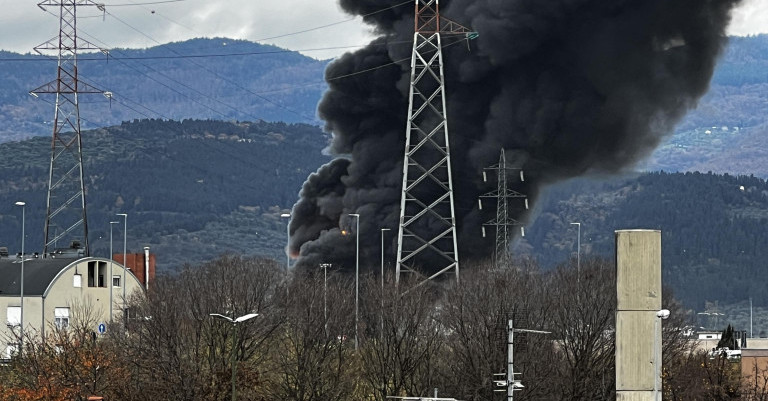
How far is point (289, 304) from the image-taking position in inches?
3435

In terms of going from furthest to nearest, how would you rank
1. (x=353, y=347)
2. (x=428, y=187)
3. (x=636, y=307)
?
(x=428, y=187) < (x=353, y=347) < (x=636, y=307)

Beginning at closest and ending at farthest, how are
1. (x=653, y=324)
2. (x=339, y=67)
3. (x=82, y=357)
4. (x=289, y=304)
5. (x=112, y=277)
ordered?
(x=653, y=324) → (x=82, y=357) → (x=289, y=304) → (x=339, y=67) → (x=112, y=277)

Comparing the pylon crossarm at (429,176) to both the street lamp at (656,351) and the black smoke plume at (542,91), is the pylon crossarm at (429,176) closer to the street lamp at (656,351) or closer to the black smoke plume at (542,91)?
the black smoke plume at (542,91)

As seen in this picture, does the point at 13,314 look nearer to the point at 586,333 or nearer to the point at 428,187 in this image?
the point at 428,187

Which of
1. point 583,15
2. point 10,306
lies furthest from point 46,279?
point 583,15

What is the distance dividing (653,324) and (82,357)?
4518 centimetres

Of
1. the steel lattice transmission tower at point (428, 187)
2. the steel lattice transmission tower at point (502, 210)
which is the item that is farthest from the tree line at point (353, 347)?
the steel lattice transmission tower at point (428, 187)

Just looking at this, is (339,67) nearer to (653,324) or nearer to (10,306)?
(10,306)

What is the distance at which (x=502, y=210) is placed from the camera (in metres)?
96.1

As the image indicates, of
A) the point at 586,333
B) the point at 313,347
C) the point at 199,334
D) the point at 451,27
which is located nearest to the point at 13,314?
the point at 199,334

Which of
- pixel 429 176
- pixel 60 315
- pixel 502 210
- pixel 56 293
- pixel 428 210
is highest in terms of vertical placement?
pixel 429 176

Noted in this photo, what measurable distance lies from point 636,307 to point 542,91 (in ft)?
198

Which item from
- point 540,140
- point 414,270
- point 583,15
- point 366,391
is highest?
point 583,15

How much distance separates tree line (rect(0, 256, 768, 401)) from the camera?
77.1 meters
